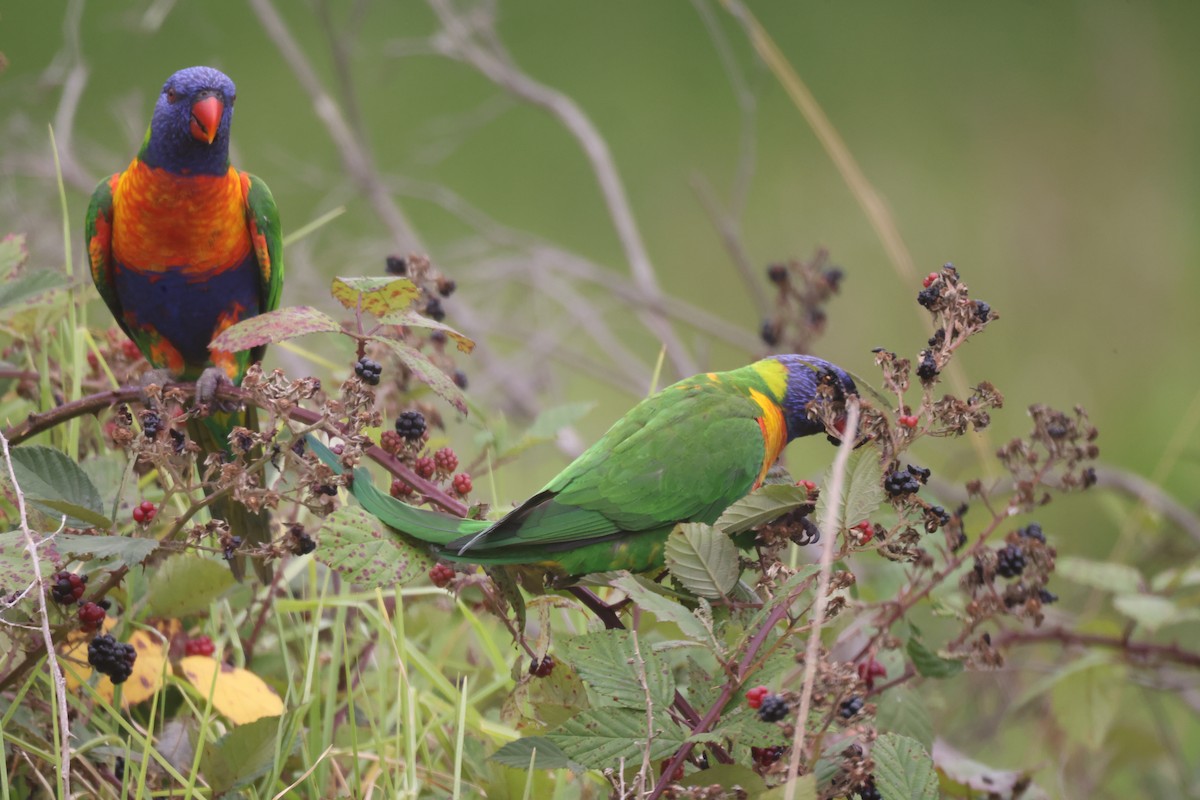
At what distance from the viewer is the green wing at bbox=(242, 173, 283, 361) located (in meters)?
2.06

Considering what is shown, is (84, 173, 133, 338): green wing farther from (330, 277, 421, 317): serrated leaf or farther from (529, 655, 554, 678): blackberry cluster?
(529, 655, 554, 678): blackberry cluster

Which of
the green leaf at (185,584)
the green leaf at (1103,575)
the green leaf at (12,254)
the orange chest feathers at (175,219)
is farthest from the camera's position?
the green leaf at (1103,575)

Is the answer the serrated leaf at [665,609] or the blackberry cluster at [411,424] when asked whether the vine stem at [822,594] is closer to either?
the serrated leaf at [665,609]

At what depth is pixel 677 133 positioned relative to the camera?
7281 millimetres

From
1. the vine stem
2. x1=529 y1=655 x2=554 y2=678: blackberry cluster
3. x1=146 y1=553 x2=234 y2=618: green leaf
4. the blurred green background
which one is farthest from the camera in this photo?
the blurred green background

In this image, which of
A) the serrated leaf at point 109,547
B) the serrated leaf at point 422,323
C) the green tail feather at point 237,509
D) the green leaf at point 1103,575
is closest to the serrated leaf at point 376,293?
the serrated leaf at point 422,323

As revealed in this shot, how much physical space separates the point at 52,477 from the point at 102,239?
708mm

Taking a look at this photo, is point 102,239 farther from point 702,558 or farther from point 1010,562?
point 1010,562

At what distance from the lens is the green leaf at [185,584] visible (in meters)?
1.60

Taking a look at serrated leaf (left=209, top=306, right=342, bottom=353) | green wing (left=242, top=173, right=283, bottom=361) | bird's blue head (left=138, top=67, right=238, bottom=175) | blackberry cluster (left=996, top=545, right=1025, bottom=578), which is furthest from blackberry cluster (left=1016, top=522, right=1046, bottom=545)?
bird's blue head (left=138, top=67, right=238, bottom=175)

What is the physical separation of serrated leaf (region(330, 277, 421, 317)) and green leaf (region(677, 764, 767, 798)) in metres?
0.64

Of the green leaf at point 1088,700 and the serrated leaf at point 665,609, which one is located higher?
the serrated leaf at point 665,609

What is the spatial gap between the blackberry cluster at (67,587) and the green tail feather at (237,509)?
177mm

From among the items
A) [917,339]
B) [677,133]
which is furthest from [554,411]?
[677,133]
